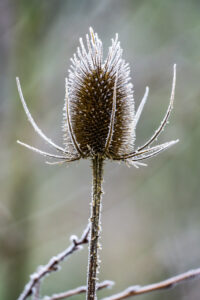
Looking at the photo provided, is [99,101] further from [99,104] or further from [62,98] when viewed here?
[62,98]

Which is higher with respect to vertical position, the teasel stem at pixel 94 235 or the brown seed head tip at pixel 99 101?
the brown seed head tip at pixel 99 101

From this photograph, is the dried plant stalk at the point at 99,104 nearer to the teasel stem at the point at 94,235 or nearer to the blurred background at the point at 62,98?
the teasel stem at the point at 94,235

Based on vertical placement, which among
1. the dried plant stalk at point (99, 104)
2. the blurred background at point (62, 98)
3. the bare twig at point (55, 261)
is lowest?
the bare twig at point (55, 261)

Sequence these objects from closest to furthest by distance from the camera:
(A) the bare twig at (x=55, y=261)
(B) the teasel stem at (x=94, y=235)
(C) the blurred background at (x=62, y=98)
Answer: (B) the teasel stem at (x=94, y=235)
(A) the bare twig at (x=55, y=261)
(C) the blurred background at (x=62, y=98)

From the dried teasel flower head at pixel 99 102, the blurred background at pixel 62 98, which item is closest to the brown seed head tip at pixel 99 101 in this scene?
the dried teasel flower head at pixel 99 102

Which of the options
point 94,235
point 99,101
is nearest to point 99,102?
point 99,101

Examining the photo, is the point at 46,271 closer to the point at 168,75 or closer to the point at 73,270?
the point at 168,75

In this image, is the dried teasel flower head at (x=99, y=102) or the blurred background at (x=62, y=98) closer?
the dried teasel flower head at (x=99, y=102)
